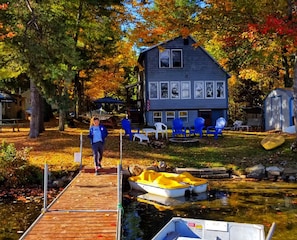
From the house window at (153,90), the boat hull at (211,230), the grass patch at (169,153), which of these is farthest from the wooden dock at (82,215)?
the house window at (153,90)

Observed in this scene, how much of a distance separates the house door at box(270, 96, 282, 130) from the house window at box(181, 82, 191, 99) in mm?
6928

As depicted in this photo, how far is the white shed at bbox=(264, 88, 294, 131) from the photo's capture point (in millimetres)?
26406

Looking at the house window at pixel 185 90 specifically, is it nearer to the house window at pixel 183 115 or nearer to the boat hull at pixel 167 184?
the house window at pixel 183 115

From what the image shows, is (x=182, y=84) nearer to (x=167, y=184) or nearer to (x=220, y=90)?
(x=220, y=90)

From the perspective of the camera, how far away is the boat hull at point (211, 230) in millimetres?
6797

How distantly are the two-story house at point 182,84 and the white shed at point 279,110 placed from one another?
441 cm

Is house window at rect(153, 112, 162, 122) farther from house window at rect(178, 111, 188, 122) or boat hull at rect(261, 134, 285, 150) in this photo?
boat hull at rect(261, 134, 285, 150)

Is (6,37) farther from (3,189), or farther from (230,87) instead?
(230,87)

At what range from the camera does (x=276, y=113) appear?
28172mm

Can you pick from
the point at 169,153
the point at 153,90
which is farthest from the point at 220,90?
A: the point at 169,153

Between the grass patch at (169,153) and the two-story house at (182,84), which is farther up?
the two-story house at (182,84)

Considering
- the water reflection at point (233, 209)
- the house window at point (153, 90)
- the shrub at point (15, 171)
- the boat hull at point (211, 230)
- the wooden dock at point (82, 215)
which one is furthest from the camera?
the house window at point (153, 90)

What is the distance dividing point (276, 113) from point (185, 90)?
25.7 ft

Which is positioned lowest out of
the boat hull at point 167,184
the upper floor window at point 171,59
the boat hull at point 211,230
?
the boat hull at point 167,184
